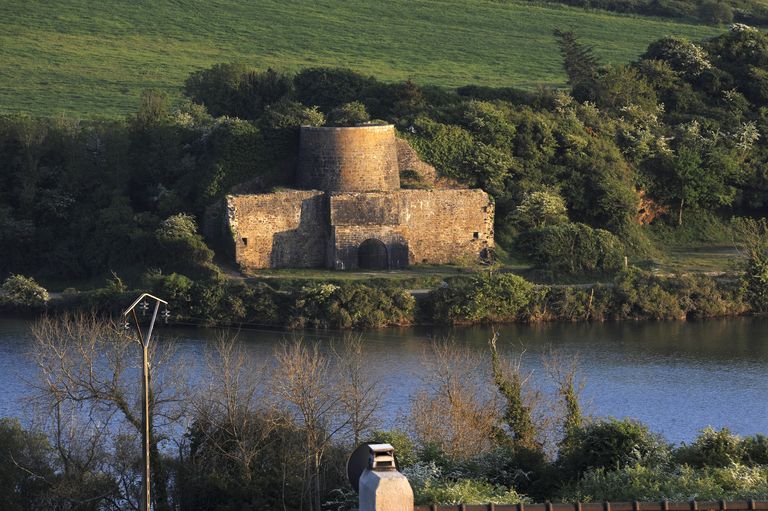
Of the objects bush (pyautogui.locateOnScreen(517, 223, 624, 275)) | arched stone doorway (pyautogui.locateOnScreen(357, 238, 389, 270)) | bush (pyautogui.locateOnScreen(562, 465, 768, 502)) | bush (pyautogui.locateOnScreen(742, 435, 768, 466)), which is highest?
bush (pyautogui.locateOnScreen(562, 465, 768, 502))

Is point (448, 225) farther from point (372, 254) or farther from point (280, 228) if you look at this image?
point (280, 228)

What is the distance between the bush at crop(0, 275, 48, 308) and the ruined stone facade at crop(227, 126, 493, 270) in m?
5.69

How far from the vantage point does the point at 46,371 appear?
119 ft

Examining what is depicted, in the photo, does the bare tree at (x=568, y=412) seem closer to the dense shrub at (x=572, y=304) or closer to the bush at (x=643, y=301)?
the dense shrub at (x=572, y=304)

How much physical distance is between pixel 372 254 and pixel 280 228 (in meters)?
2.73

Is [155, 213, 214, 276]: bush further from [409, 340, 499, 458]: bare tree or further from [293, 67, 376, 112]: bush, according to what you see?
[409, 340, 499, 458]: bare tree

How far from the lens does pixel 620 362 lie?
48.7 meters

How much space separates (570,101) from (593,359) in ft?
64.4

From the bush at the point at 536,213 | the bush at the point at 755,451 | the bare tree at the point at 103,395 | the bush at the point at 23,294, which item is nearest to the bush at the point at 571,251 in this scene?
the bush at the point at 536,213

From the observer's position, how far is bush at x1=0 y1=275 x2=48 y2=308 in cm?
5441

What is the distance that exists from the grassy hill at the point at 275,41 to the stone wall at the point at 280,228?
84.7 ft

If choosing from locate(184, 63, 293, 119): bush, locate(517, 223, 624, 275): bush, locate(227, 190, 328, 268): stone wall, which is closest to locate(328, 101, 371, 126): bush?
locate(227, 190, 328, 268): stone wall

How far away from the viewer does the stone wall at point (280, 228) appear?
186 feet

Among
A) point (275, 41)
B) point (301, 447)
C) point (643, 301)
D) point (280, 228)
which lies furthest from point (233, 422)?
point (275, 41)
